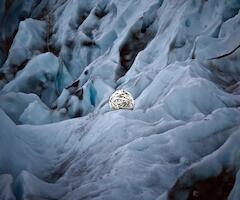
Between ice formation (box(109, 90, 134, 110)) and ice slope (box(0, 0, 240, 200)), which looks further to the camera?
ice formation (box(109, 90, 134, 110))

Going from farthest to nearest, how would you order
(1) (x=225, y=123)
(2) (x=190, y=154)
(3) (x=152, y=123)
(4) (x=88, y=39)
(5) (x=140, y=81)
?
(4) (x=88, y=39), (5) (x=140, y=81), (3) (x=152, y=123), (1) (x=225, y=123), (2) (x=190, y=154)

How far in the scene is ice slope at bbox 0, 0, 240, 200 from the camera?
6.18m

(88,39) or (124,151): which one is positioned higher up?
(124,151)

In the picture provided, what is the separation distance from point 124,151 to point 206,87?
146 inches

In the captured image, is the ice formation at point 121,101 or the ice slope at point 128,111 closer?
the ice slope at point 128,111

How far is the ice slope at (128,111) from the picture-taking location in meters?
6.18

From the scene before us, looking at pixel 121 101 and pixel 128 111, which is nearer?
pixel 128 111

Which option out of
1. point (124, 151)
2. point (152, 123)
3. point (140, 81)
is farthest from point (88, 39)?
point (124, 151)

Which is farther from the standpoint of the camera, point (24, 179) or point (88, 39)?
point (88, 39)

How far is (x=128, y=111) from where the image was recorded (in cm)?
898

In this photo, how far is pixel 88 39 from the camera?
22.0 m

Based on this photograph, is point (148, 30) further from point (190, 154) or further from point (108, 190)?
point (108, 190)

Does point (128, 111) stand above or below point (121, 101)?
above

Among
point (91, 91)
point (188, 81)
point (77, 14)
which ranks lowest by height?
point (91, 91)
